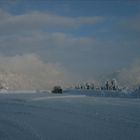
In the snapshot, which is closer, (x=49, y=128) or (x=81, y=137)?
(x=81, y=137)

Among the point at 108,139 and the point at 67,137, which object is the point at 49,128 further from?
the point at 108,139

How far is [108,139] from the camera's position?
14773mm

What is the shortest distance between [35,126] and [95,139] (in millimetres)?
5441

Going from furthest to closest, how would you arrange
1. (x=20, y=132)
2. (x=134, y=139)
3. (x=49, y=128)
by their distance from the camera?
1. (x=49, y=128)
2. (x=20, y=132)
3. (x=134, y=139)

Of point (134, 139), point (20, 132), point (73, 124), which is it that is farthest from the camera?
point (73, 124)

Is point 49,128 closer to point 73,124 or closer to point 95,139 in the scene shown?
point 73,124

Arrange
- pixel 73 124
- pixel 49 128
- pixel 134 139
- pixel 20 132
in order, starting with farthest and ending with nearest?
pixel 73 124, pixel 49 128, pixel 20 132, pixel 134 139

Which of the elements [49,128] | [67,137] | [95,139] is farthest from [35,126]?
[95,139]

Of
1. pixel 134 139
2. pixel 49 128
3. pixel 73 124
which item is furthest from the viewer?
pixel 73 124

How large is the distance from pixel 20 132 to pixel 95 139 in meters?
4.44

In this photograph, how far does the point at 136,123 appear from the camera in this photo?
1900cm

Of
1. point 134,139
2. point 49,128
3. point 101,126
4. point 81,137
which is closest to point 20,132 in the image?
point 49,128

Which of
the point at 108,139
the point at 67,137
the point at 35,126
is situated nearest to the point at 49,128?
the point at 35,126

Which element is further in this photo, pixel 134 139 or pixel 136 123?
pixel 136 123
